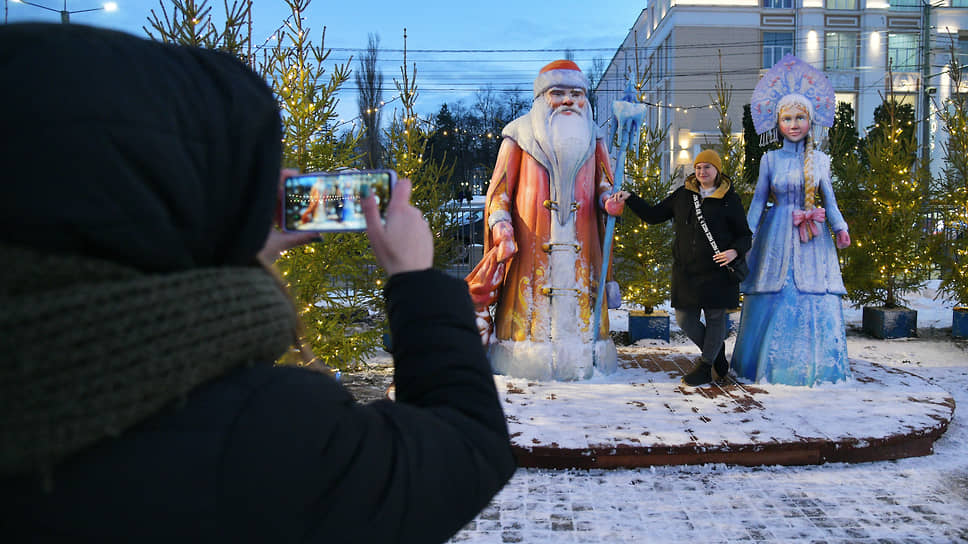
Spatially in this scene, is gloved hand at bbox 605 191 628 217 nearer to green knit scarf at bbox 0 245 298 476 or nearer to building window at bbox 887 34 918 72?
green knit scarf at bbox 0 245 298 476

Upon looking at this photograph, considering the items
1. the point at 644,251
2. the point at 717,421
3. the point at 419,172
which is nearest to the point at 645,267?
the point at 644,251

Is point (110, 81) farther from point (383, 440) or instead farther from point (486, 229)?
point (486, 229)

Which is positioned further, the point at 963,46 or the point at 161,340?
the point at 963,46

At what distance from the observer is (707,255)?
5.10 m

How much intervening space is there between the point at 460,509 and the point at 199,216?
0.50 meters

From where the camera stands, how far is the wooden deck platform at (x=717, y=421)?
3.78m

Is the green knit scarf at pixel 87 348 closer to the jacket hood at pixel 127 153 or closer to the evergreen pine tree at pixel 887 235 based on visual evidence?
the jacket hood at pixel 127 153

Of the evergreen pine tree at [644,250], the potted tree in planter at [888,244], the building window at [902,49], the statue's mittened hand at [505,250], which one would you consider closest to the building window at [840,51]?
the building window at [902,49]

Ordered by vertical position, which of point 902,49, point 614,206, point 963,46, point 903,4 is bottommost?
point 614,206

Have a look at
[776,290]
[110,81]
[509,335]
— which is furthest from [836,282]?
[110,81]

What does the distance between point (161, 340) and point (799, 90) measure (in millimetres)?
5537

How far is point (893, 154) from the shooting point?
30.3ft

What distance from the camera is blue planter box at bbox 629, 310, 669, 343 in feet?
28.1

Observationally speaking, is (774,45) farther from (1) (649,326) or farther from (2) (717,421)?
(2) (717,421)
